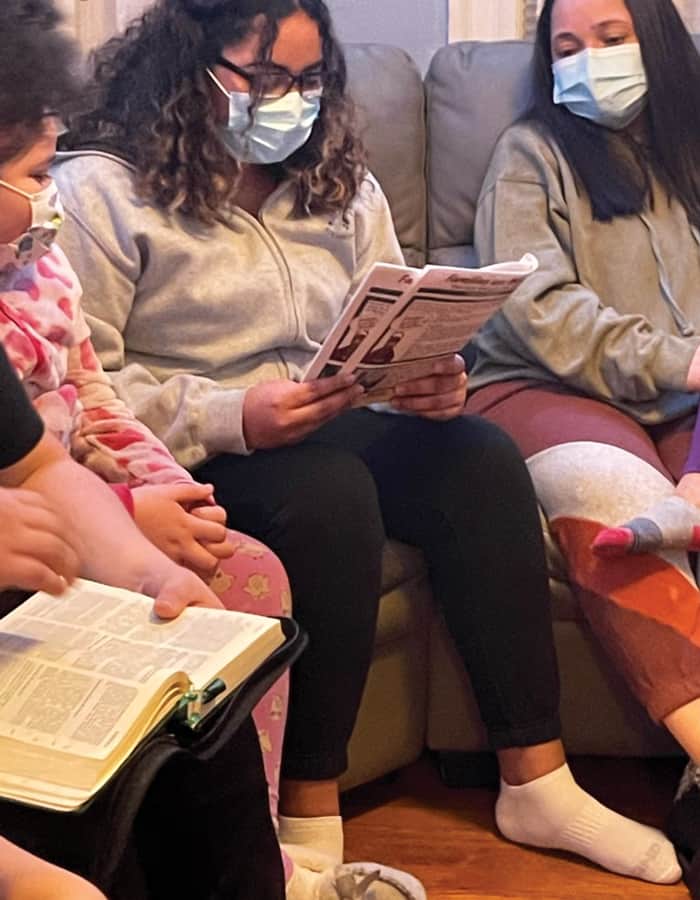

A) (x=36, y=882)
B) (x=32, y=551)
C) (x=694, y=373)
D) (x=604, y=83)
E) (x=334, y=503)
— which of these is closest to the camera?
(x=36, y=882)

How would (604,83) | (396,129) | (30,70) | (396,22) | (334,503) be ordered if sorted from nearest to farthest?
(30,70)
(334,503)
(604,83)
(396,129)
(396,22)

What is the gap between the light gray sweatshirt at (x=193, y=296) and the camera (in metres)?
1.60

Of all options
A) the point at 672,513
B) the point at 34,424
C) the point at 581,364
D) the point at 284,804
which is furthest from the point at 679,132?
the point at 34,424

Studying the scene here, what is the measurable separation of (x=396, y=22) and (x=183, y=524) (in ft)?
5.02

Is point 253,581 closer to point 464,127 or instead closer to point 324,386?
point 324,386

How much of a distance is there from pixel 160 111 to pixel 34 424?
70 centimetres

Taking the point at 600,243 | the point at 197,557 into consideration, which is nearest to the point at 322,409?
the point at 197,557

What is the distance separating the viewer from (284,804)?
1.58m

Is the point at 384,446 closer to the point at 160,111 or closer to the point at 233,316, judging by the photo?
the point at 233,316

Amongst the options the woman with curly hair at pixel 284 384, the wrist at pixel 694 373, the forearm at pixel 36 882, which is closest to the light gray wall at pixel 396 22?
the woman with curly hair at pixel 284 384

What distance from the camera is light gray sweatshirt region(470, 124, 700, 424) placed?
1919mm

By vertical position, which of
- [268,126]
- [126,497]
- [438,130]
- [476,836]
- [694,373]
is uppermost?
[268,126]

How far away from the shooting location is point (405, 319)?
1.41 meters

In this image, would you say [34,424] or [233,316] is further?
[233,316]
